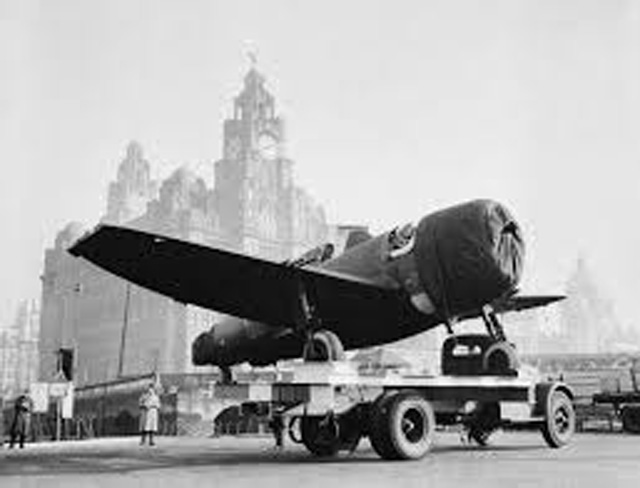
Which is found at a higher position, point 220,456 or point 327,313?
point 327,313

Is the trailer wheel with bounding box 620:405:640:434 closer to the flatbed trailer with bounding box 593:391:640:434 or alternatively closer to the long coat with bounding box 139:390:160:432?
the flatbed trailer with bounding box 593:391:640:434

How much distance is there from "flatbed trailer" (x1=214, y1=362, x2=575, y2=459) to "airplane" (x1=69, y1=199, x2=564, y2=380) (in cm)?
55

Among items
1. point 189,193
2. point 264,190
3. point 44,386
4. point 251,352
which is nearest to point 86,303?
point 189,193

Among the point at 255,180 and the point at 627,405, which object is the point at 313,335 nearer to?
the point at 627,405

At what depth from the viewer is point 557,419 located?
15320mm

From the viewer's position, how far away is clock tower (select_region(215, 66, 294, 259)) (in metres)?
129

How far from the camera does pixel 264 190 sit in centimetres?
13538

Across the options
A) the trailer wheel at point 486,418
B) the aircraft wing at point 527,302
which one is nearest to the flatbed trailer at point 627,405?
the aircraft wing at point 527,302

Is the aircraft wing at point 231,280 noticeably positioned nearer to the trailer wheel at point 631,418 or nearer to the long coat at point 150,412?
the long coat at point 150,412

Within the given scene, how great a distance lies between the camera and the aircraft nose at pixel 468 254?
44.8 ft

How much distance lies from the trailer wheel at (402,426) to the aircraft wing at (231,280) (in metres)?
2.14

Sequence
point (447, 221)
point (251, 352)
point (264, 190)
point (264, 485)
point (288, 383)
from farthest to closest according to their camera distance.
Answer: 1. point (264, 190)
2. point (251, 352)
3. point (447, 221)
4. point (288, 383)
5. point (264, 485)

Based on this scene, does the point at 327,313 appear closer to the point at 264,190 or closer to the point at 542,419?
the point at 542,419

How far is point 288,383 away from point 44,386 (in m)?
16.5
